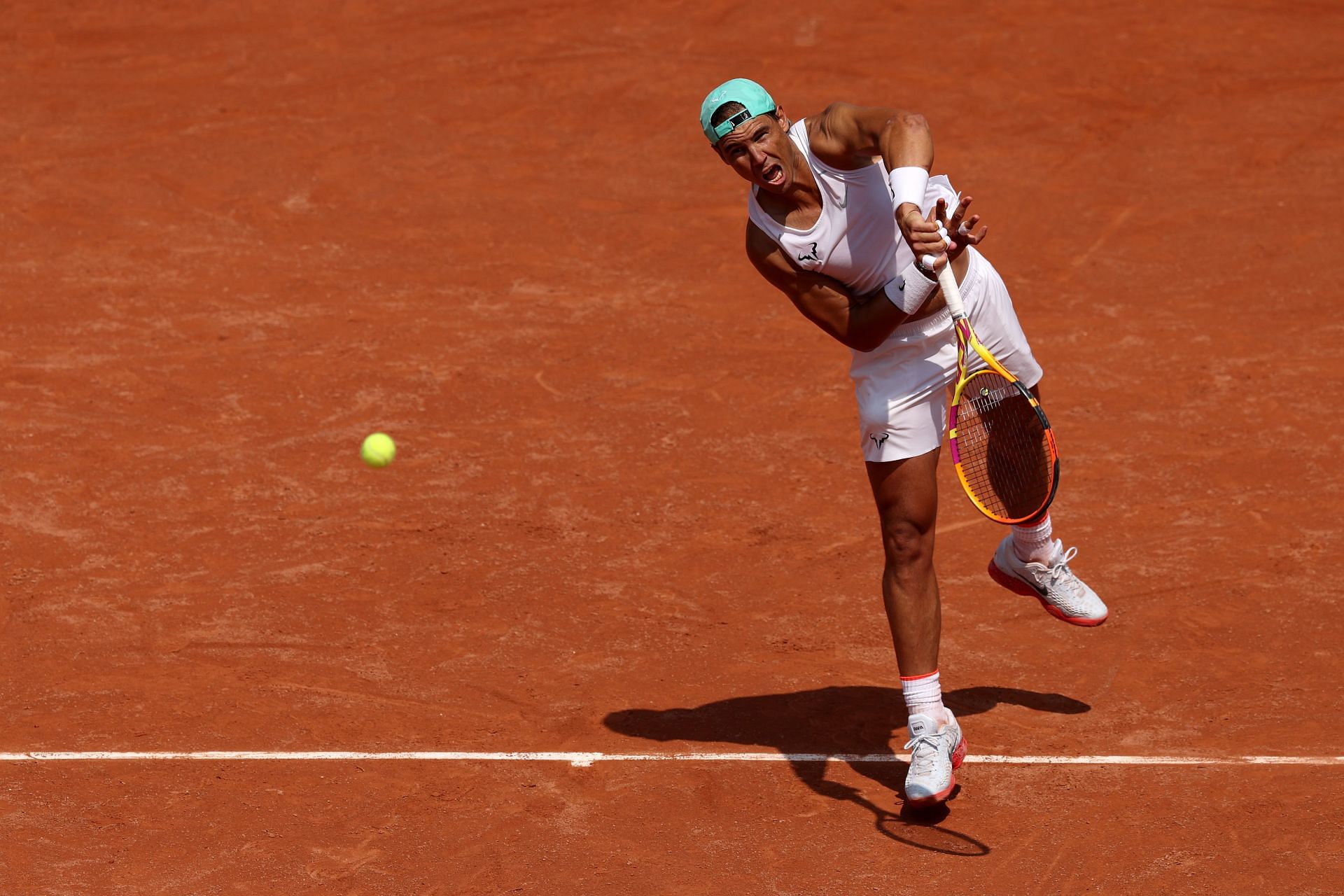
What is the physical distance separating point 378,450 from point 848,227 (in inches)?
143

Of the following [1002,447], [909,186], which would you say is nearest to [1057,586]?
[1002,447]

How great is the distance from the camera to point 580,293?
12.0 metres

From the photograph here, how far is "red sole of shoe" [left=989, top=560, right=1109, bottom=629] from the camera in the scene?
279 inches

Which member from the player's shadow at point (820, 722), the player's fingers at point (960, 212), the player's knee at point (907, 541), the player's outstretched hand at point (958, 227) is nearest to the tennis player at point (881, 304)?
the player's knee at point (907, 541)

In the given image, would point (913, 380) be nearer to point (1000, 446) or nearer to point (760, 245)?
point (1000, 446)

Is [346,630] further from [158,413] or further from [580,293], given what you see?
[580,293]

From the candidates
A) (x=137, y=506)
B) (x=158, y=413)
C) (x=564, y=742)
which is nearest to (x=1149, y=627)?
(x=564, y=742)

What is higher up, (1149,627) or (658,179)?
(658,179)

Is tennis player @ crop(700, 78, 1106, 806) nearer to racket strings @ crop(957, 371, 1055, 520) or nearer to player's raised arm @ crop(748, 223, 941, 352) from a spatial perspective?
player's raised arm @ crop(748, 223, 941, 352)

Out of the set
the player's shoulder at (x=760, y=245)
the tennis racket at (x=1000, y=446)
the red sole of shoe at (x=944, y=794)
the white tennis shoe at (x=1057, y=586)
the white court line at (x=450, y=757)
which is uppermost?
the player's shoulder at (x=760, y=245)

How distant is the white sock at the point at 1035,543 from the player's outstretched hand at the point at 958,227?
1532 millimetres

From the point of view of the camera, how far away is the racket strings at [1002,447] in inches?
244

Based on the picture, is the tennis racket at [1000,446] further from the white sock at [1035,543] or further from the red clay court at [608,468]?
the red clay court at [608,468]

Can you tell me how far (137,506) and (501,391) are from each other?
2389mm
